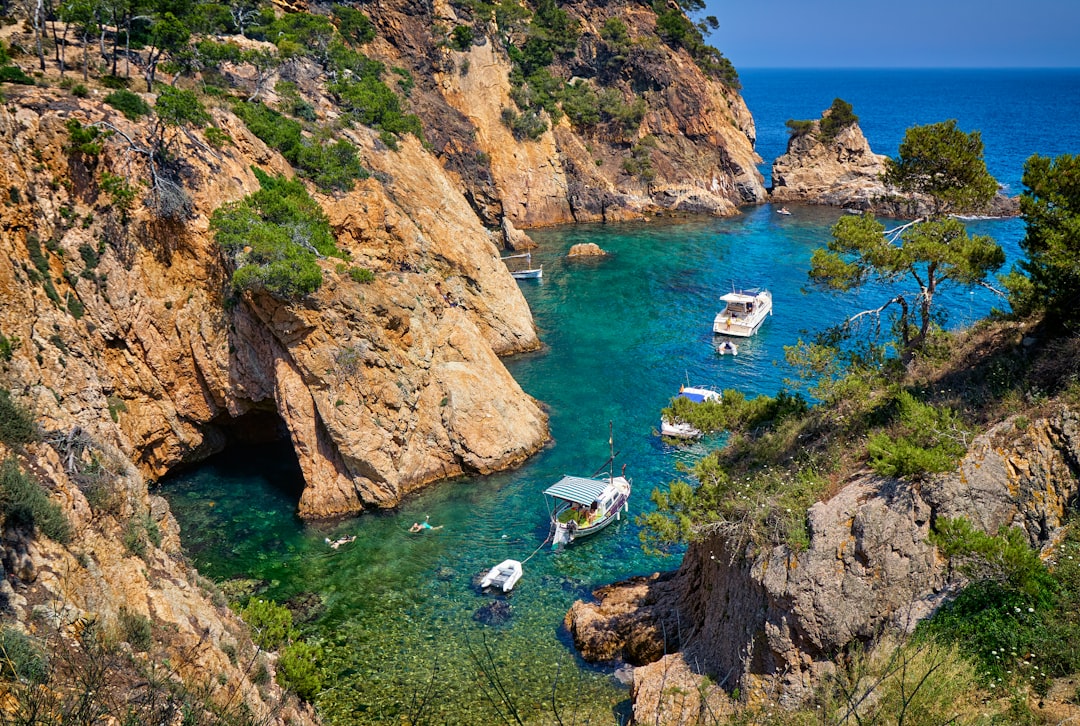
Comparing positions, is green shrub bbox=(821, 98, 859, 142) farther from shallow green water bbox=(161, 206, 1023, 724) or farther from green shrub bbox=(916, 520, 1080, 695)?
green shrub bbox=(916, 520, 1080, 695)

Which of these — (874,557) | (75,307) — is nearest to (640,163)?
(75,307)

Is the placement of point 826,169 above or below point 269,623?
above

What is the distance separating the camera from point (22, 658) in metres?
10.3

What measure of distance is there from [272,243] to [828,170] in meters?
80.6

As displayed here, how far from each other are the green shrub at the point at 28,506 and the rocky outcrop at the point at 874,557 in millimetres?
12352

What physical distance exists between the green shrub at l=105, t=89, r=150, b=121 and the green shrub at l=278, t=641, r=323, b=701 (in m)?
22.9

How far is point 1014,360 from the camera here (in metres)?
15.8

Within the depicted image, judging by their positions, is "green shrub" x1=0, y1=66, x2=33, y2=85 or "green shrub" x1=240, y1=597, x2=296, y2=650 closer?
"green shrub" x1=240, y1=597, x2=296, y2=650

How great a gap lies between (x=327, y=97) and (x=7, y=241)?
28.1 metres

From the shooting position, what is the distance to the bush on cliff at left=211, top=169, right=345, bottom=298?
27.1m

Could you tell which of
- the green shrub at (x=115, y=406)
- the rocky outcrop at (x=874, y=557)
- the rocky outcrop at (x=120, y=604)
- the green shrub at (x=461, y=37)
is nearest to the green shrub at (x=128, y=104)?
the green shrub at (x=115, y=406)

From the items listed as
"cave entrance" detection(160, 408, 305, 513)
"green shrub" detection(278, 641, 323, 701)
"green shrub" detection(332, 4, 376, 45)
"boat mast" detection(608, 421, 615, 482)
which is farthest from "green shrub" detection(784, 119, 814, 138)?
"green shrub" detection(278, 641, 323, 701)

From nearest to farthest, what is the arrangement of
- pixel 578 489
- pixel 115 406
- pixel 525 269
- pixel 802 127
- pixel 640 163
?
pixel 115 406 → pixel 578 489 → pixel 525 269 → pixel 640 163 → pixel 802 127

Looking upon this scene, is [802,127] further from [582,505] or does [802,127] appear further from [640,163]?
[582,505]
